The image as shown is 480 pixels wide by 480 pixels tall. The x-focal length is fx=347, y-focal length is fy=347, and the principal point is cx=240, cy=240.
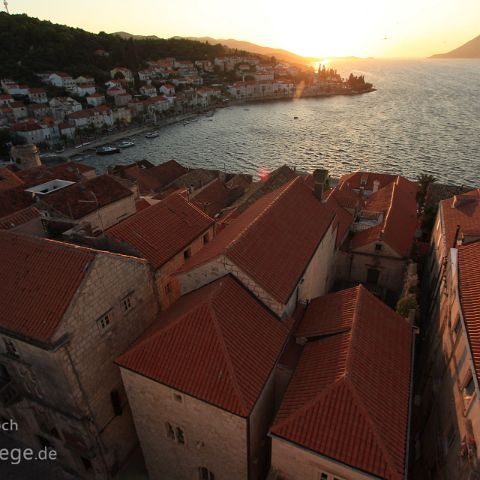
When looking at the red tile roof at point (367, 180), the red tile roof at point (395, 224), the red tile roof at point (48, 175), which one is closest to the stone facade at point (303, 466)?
the red tile roof at point (395, 224)

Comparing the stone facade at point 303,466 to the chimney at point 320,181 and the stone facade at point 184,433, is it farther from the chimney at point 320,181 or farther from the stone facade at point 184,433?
the chimney at point 320,181

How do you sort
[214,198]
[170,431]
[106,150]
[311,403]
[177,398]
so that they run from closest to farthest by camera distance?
[311,403] → [177,398] → [170,431] → [214,198] → [106,150]

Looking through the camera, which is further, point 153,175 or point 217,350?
point 153,175

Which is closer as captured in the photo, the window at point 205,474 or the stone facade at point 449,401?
the stone facade at point 449,401

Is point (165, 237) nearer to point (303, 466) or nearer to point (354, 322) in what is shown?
point (354, 322)

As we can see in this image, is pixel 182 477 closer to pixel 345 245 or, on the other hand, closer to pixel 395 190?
pixel 345 245

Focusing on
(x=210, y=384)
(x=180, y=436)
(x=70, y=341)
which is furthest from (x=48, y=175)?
(x=210, y=384)

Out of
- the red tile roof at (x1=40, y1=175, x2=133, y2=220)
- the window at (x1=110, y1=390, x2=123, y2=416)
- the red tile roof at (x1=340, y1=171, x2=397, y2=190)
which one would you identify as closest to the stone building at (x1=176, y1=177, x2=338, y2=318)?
the window at (x1=110, y1=390, x2=123, y2=416)

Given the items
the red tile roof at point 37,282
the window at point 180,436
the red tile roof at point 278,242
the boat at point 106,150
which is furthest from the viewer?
the boat at point 106,150
